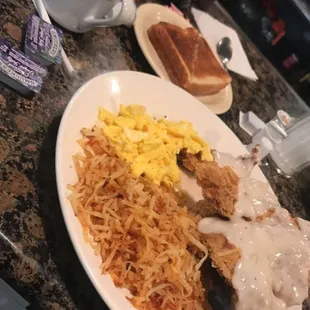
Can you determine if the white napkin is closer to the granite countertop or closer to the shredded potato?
the granite countertop

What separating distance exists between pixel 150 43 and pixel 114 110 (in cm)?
47

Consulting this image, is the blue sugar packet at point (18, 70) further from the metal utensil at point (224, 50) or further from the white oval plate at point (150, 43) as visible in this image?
the metal utensil at point (224, 50)

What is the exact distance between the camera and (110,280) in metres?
0.97

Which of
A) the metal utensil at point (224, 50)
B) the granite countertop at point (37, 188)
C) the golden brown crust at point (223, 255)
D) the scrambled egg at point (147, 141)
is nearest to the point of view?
the granite countertop at point (37, 188)

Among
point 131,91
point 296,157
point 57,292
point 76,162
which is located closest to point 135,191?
point 76,162

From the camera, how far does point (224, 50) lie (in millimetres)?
2049

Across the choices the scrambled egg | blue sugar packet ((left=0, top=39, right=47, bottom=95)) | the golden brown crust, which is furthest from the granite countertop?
the golden brown crust

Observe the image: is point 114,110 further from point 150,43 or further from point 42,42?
point 150,43

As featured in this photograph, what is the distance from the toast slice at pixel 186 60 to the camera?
1651 millimetres

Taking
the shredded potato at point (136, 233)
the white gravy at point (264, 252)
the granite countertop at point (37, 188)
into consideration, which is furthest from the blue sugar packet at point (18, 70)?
the white gravy at point (264, 252)

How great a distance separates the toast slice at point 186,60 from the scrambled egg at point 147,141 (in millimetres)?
339

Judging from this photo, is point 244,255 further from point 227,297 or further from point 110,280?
point 110,280

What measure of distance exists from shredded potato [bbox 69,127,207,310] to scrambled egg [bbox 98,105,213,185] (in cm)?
5

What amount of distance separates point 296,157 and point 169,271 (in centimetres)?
99
